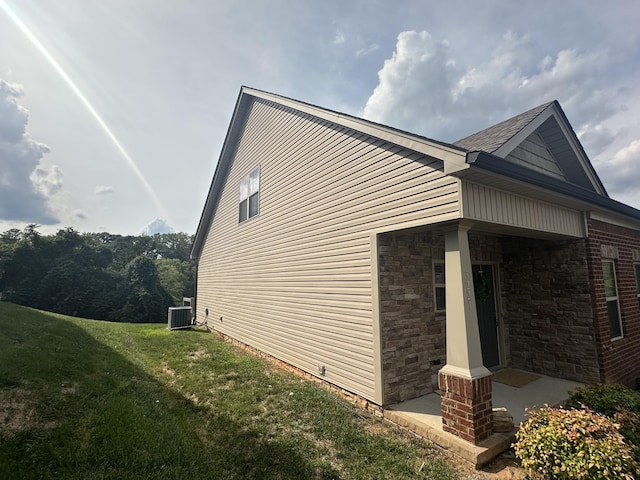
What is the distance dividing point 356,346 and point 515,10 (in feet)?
23.2

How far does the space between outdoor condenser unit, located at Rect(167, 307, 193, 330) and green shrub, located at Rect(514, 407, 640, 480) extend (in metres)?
13.4

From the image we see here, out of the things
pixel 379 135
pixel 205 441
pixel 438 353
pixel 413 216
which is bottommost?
pixel 205 441

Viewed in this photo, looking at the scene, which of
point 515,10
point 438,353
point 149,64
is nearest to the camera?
point 438,353

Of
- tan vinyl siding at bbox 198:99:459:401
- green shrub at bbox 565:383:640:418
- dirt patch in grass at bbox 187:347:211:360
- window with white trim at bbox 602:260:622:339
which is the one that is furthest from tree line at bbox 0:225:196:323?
window with white trim at bbox 602:260:622:339

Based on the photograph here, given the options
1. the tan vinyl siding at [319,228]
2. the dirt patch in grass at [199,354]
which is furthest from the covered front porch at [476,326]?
the dirt patch in grass at [199,354]

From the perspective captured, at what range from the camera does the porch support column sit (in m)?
3.64

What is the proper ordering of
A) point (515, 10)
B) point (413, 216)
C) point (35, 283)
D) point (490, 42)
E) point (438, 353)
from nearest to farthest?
point (413, 216) → point (438, 353) → point (515, 10) → point (490, 42) → point (35, 283)

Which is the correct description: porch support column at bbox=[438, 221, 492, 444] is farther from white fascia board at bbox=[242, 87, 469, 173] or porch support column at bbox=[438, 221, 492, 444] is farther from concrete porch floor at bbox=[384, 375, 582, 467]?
white fascia board at bbox=[242, 87, 469, 173]

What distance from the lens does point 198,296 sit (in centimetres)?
1550

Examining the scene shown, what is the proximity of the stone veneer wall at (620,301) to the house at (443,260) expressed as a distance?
0.04 meters

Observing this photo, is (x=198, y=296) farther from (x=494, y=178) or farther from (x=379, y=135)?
(x=494, y=178)

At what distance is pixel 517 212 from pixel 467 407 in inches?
112

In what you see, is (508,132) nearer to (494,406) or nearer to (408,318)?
(408,318)

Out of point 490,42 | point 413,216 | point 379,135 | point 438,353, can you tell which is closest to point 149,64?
point 379,135
